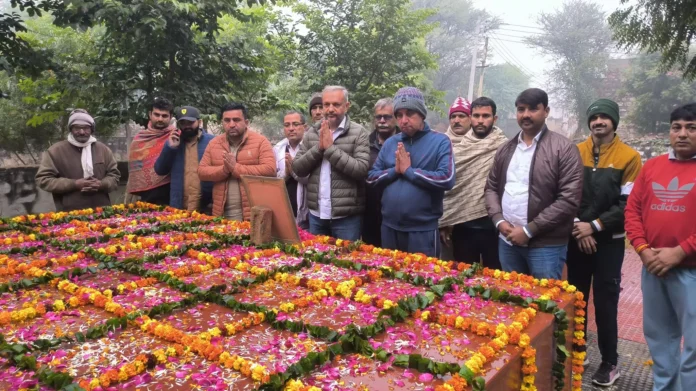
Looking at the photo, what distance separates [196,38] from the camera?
6.33 meters

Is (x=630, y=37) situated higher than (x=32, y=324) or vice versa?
(x=630, y=37)

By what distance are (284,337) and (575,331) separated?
1427 millimetres

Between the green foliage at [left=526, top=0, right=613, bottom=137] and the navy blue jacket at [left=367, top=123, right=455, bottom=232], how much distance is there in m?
26.9

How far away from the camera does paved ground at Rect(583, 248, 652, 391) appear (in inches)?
132

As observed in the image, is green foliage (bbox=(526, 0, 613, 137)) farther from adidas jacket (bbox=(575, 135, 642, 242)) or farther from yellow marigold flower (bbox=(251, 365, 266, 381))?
yellow marigold flower (bbox=(251, 365, 266, 381))

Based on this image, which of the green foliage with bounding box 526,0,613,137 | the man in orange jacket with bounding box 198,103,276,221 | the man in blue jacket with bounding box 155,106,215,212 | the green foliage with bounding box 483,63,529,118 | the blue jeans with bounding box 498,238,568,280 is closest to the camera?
the blue jeans with bounding box 498,238,568,280

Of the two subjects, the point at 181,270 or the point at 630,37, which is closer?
the point at 181,270

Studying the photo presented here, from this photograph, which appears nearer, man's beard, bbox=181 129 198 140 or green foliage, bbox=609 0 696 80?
man's beard, bbox=181 129 198 140

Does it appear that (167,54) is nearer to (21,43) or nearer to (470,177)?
(21,43)

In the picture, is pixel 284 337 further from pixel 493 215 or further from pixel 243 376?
pixel 493 215

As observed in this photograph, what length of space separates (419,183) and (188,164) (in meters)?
2.18

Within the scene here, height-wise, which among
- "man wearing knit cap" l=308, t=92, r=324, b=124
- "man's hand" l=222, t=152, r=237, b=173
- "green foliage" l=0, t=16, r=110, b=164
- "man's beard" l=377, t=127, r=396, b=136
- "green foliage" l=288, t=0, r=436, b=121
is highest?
Answer: "green foliage" l=288, t=0, r=436, b=121

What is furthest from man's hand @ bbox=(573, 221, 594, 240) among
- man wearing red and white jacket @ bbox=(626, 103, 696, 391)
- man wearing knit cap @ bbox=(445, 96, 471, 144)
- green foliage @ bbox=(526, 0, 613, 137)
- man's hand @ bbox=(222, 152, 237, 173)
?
green foliage @ bbox=(526, 0, 613, 137)

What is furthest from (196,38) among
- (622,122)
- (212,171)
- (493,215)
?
(622,122)
